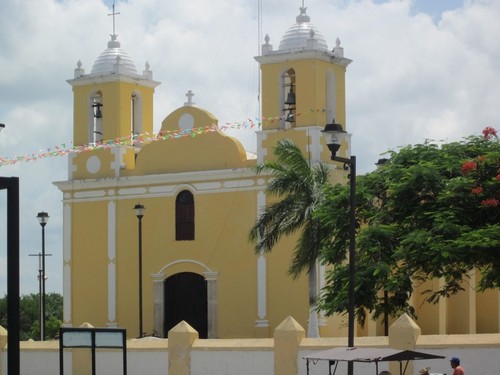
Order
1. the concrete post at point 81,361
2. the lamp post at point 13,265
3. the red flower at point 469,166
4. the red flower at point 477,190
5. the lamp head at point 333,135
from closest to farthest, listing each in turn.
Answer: the lamp post at point 13,265 → the lamp head at point 333,135 → the red flower at point 477,190 → the red flower at point 469,166 → the concrete post at point 81,361

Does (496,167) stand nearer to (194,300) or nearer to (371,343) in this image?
(371,343)

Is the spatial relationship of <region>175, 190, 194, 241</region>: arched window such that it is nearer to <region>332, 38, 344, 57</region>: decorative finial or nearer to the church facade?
the church facade

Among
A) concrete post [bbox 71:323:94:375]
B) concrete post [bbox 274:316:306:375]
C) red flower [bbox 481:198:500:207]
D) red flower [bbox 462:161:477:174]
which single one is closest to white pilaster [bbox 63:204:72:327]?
concrete post [bbox 71:323:94:375]

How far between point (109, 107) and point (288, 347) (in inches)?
734

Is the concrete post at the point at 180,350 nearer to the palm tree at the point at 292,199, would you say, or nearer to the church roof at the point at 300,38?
the palm tree at the point at 292,199

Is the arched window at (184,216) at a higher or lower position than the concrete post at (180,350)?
higher

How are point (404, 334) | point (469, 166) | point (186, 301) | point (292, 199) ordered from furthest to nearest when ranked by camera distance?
point (186, 301) < point (292, 199) < point (469, 166) < point (404, 334)

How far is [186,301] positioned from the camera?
4016cm

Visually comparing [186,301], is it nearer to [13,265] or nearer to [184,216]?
[184,216]

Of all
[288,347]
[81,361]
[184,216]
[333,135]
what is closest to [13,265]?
[333,135]

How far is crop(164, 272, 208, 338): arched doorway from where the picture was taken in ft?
130

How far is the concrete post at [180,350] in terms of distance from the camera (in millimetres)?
26859

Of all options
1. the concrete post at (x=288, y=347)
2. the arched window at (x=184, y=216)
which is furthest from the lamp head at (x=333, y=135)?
the arched window at (x=184, y=216)

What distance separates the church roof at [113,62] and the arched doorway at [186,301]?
712cm
